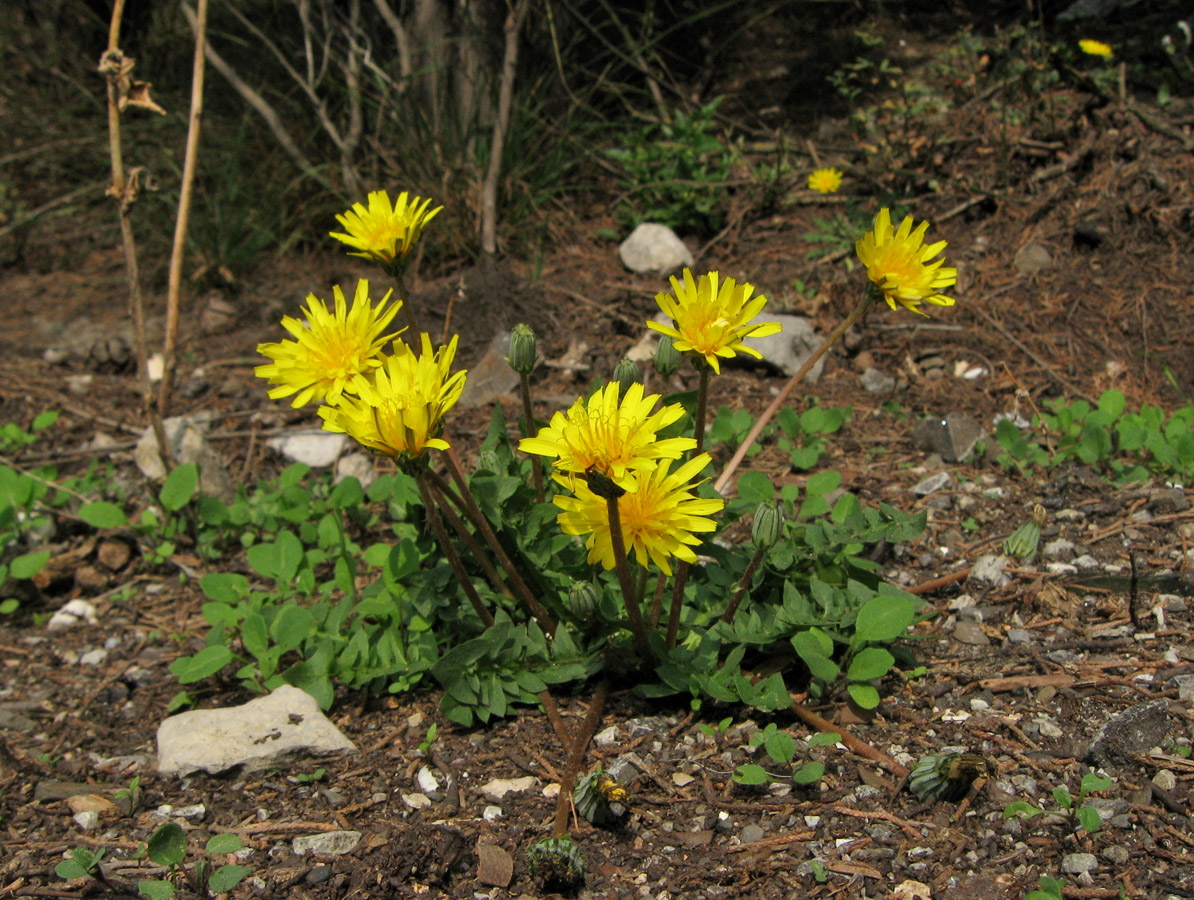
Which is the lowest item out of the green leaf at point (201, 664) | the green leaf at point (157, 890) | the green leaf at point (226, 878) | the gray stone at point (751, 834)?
the gray stone at point (751, 834)

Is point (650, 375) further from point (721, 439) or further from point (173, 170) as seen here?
point (173, 170)

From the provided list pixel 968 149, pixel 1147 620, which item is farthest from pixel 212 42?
pixel 1147 620

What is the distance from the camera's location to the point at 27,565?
2486 millimetres

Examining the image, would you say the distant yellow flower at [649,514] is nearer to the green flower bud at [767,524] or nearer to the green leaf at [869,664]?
the green flower bud at [767,524]

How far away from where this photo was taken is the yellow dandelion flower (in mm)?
1411

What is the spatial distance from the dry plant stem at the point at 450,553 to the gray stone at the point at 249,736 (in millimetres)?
390

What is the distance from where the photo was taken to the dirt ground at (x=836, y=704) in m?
1.54

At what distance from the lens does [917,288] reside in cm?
175

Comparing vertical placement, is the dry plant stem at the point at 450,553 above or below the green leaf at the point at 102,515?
above

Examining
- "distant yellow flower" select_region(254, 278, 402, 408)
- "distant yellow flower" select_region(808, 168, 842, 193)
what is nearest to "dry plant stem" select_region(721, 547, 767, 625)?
"distant yellow flower" select_region(254, 278, 402, 408)

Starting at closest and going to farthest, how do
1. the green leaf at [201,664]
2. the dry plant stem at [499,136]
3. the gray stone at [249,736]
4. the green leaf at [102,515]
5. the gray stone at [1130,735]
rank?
the gray stone at [1130,735] → the gray stone at [249,736] → the green leaf at [201,664] → the green leaf at [102,515] → the dry plant stem at [499,136]

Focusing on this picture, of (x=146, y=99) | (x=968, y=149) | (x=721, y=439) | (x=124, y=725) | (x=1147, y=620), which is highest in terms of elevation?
(x=146, y=99)

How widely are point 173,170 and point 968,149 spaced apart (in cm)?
374

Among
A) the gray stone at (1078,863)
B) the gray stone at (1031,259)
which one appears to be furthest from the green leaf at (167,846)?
the gray stone at (1031,259)
